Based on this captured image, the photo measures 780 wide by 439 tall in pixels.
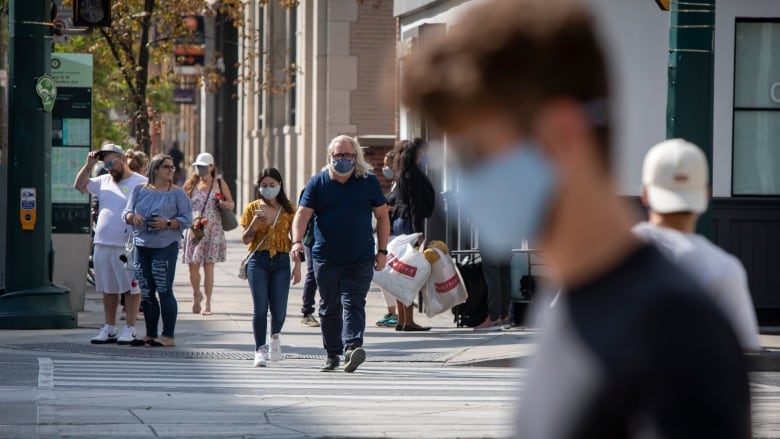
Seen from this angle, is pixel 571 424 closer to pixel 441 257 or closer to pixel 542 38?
pixel 542 38

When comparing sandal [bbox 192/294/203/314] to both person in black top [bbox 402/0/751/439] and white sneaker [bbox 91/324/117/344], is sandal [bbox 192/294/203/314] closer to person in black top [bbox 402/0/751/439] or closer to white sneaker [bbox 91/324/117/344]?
white sneaker [bbox 91/324/117/344]

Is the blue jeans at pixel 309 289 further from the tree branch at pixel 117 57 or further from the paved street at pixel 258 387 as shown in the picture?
the tree branch at pixel 117 57

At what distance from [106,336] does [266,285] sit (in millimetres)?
2420

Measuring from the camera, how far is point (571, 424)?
1.90 m

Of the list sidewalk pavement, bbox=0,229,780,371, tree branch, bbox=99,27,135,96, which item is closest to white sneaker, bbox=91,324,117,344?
sidewalk pavement, bbox=0,229,780,371

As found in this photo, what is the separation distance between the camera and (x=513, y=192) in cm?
193

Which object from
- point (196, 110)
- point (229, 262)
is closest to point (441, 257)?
point (229, 262)

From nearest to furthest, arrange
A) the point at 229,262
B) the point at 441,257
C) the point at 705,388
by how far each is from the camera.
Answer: the point at 705,388, the point at 441,257, the point at 229,262

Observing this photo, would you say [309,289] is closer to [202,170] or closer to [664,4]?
[202,170]

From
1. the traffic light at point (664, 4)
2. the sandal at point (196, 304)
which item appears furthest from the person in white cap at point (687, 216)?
the sandal at point (196, 304)

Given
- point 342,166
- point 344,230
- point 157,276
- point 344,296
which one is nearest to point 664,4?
point 342,166

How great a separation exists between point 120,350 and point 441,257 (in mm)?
3483

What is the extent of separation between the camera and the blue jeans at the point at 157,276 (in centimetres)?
1329

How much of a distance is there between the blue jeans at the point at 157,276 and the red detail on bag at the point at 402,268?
2.50 m
